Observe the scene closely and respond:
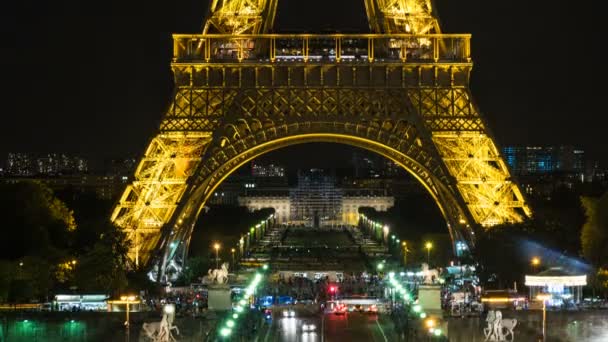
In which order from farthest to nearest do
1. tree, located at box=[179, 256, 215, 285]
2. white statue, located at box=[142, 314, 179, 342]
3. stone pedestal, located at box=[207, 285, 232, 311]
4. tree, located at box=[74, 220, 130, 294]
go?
tree, located at box=[179, 256, 215, 285]
tree, located at box=[74, 220, 130, 294]
stone pedestal, located at box=[207, 285, 232, 311]
white statue, located at box=[142, 314, 179, 342]

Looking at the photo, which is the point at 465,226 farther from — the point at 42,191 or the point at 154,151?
the point at 42,191

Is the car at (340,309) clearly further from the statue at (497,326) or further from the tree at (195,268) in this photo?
the statue at (497,326)

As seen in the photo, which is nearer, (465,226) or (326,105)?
(326,105)

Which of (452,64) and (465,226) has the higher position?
(452,64)

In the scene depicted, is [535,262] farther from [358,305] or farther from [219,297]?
[219,297]

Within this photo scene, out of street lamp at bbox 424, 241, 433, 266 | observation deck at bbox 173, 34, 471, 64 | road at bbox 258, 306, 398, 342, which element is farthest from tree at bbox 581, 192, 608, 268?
street lamp at bbox 424, 241, 433, 266

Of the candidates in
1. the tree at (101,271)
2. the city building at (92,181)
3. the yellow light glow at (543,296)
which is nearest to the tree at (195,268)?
the tree at (101,271)

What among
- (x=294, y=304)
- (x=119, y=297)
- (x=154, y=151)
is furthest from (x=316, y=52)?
(x=119, y=297)

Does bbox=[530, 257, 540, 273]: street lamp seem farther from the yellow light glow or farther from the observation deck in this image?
the observation deck
